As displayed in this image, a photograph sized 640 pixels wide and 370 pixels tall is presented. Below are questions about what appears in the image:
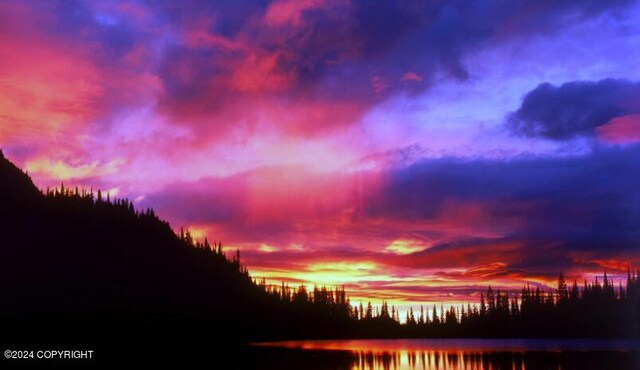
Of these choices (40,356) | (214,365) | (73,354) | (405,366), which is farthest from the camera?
(73,354)

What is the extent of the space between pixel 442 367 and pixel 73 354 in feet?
317

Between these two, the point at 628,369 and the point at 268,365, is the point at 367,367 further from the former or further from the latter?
the point at 628,369

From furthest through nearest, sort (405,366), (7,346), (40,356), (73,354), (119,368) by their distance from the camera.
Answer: (7,346)
(73,354)
(40,356)
(405,366)
(119,368)

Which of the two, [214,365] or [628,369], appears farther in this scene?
[214,365]

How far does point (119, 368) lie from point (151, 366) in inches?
260

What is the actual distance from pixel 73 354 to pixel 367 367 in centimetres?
8313

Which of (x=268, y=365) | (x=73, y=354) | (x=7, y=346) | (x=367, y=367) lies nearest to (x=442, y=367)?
(x=367, y=367)

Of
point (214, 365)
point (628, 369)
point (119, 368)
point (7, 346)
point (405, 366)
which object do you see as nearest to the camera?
point (628, 369)

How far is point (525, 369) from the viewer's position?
114312mm

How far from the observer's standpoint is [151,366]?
399ft

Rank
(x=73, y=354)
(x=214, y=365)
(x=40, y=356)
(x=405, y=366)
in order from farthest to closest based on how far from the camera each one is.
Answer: (x=73, y=354) → (x=40, y=356) → (x=405, y=366) → (x=214, y=365)

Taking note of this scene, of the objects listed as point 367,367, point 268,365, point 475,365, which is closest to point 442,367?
point 475,365

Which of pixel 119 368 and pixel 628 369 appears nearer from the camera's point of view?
pixel 628 369

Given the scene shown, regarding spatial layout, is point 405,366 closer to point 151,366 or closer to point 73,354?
point 151,366
